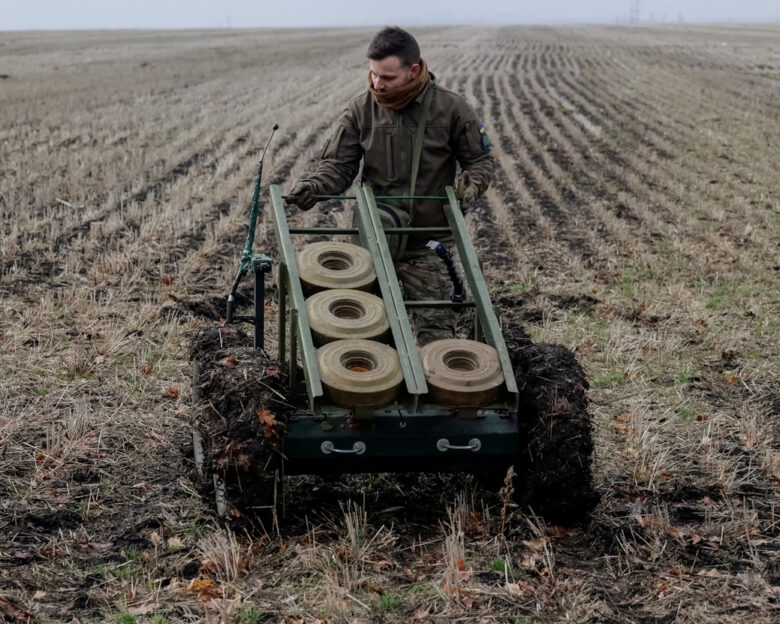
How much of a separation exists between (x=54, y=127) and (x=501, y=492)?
14371 mm

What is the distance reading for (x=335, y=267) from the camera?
4715mm

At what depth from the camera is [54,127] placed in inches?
654

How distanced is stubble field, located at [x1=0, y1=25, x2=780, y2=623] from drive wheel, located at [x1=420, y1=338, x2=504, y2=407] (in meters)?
0.49

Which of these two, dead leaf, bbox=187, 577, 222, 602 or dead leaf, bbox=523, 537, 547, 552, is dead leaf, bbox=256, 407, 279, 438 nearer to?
dead leaf, bbox=187, 577, 222, 602

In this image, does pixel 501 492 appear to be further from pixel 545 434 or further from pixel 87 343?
pixel 87 343

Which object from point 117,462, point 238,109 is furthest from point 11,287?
point 238,109

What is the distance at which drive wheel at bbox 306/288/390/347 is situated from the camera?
4.24 meters

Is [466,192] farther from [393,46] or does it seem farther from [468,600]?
[468,600]

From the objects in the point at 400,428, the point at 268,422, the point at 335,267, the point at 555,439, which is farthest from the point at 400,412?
the point at 335,267

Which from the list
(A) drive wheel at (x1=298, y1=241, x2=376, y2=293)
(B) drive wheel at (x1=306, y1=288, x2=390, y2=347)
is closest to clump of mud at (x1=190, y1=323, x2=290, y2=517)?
(B) drive wheel at (x1=306, y1=288, x2=390, y2=347)

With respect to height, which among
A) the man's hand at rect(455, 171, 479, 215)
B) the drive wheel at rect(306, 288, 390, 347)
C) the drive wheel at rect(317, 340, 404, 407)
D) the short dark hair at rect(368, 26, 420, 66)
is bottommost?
the drive wheel at rect(317, 340, 404, 407)

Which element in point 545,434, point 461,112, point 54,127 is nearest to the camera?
point 545,434

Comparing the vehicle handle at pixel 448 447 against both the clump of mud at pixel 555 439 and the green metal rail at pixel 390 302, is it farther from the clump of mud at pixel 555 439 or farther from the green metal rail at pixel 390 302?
the clump of mud at pixel 555 439

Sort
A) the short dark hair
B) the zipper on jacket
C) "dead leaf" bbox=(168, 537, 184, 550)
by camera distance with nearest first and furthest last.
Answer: "dead leaf" bbox=(168, 537, 184, 550)
the short dark hair
the zipper on jacket
